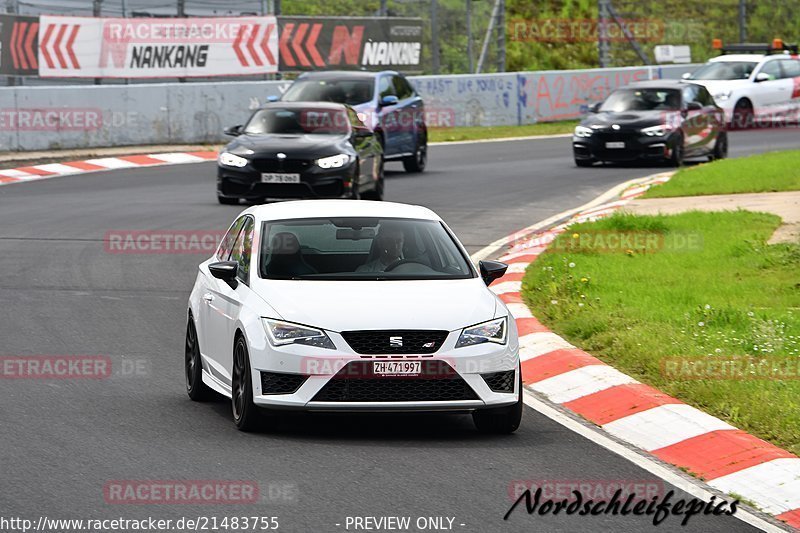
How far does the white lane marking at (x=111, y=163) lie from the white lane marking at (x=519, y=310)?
1723cm

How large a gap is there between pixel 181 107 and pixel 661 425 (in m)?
25.1

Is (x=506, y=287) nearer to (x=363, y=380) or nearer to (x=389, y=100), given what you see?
(x=363, y=380)

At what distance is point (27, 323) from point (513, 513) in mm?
7090

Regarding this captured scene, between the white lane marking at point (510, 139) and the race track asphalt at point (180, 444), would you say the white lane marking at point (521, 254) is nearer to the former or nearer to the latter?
the race track asphalt at point (180, 444)

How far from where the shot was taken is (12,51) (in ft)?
112

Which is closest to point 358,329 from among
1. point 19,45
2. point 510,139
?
point 19,45

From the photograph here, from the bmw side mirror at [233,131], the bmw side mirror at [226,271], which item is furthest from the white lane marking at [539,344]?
the bmw side mirror at [233,131]

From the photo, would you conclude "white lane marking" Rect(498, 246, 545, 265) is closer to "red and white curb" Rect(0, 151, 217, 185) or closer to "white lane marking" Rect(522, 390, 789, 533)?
"white lane marking" Rect(522, 390, 789, 533)

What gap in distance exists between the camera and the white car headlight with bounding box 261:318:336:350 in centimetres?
933

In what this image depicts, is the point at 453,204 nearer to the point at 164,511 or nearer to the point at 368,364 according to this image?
the point at 368,364

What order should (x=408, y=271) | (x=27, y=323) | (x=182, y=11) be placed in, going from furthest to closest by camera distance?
(x=182, y=11)
(x=27, y=323)
(x=408, y=271)

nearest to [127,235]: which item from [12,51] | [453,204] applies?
[453,204]

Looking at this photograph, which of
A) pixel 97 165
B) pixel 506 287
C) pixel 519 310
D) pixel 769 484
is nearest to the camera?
pixel 769 484

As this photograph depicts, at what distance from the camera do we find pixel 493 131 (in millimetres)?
39594
